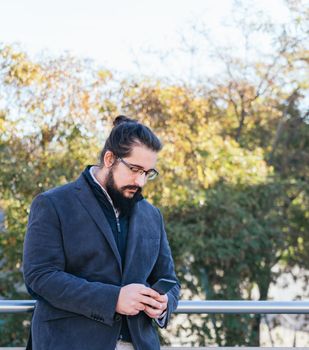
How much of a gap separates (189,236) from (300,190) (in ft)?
9.09

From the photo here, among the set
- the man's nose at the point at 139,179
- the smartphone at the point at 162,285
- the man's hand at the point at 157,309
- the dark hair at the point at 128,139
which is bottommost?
the man's hand at the point at 157,309

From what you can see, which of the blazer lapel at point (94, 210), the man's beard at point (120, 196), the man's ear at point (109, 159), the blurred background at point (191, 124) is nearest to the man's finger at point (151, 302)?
the blazer lapel at point (94, 210)

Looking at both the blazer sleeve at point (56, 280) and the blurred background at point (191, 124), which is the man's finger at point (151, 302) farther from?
the blurred background at point (191, 124)

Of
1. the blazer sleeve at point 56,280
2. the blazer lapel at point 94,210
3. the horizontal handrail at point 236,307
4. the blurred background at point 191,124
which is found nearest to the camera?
the blazer sleeve at point 56,280

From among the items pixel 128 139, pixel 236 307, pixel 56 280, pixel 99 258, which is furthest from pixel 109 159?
pixel 236 307

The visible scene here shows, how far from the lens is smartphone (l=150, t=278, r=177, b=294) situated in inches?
101

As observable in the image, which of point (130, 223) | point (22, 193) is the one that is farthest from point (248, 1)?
point (130, 223)

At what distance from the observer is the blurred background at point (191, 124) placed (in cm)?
799

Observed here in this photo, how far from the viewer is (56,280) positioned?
2.45 metres

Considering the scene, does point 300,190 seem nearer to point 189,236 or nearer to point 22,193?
point 189,236

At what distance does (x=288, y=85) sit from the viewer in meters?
11.2

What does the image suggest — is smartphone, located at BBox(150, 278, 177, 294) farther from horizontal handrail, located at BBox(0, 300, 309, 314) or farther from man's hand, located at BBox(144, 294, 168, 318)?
horizontal handrail, located at BBox(0, 300, 309, 314)

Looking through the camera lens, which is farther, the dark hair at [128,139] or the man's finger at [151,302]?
the dark hair at [128,139]

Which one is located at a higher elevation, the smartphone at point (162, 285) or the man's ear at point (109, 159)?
the man's ear at point (109, 159)
